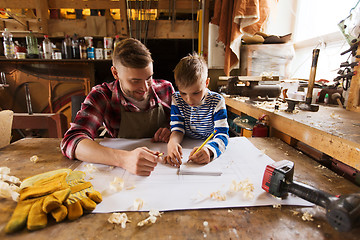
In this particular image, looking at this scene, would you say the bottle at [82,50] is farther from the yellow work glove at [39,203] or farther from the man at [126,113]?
the yellow work glove at [39,203]

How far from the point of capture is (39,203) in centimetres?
53

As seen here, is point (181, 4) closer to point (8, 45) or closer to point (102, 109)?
point (102, 109)

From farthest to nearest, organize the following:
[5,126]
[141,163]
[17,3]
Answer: [17,3]
[5,126]
[141,163]

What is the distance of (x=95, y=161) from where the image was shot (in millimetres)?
836

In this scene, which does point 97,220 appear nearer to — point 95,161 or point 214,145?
point 95,161

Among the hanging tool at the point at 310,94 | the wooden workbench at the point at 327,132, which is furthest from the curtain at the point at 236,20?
the wooden workbench at the point at 327,132

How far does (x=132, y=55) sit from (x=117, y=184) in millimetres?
663

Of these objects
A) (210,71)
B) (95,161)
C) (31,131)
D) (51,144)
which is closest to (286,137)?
(95,161)

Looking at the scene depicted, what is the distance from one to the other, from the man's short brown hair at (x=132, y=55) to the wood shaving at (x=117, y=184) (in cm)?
60

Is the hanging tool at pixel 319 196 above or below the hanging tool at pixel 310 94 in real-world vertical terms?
below

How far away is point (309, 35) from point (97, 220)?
2.98m

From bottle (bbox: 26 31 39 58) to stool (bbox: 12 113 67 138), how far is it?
1.18m

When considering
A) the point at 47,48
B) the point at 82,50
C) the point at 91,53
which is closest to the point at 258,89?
the point at 91,53

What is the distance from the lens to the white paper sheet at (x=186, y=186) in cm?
58
